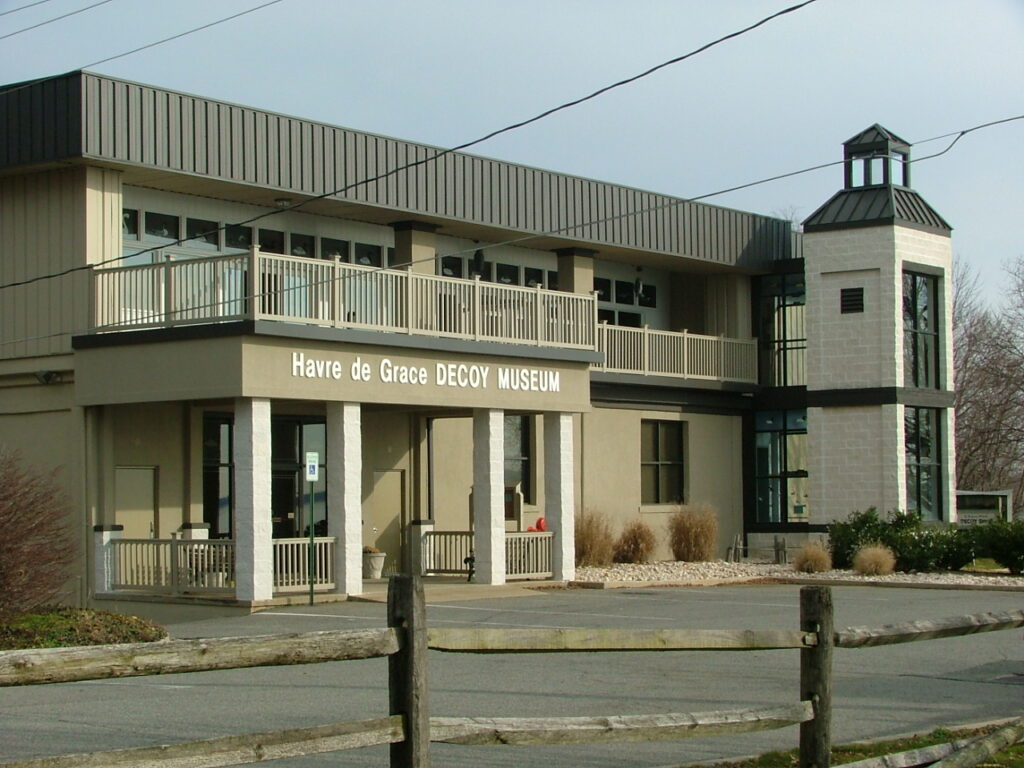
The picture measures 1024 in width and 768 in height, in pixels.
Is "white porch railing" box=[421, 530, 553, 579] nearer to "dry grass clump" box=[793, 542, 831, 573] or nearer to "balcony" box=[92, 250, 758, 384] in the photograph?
"balcony" box=[92, 250, 758, 384]

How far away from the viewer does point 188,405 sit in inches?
1041

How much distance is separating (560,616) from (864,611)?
4.47m

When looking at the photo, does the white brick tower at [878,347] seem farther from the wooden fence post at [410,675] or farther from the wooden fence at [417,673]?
the wooden fence post at [410,675]

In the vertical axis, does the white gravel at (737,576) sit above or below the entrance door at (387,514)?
below

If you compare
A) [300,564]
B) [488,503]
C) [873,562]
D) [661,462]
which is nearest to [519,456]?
[661,462]

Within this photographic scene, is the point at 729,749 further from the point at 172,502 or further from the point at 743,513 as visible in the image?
the point at 743,513

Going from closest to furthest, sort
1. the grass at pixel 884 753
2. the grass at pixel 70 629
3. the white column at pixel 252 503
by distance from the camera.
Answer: the grass at pixel 884 753 < the grass at pixel 70 629 < the white column at pixel 252 503

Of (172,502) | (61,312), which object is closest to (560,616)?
(172,502)

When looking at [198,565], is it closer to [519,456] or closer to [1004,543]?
[519,456]

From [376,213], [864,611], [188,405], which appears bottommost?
[864,611]

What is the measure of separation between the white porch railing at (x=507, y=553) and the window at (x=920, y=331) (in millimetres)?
11582

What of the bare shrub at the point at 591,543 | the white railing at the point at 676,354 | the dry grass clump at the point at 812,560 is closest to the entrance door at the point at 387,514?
the bare shrub at the point at 591,543

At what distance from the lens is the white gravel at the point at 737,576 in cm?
2839

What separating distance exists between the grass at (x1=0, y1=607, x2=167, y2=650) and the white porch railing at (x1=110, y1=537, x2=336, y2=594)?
18.9 feet
